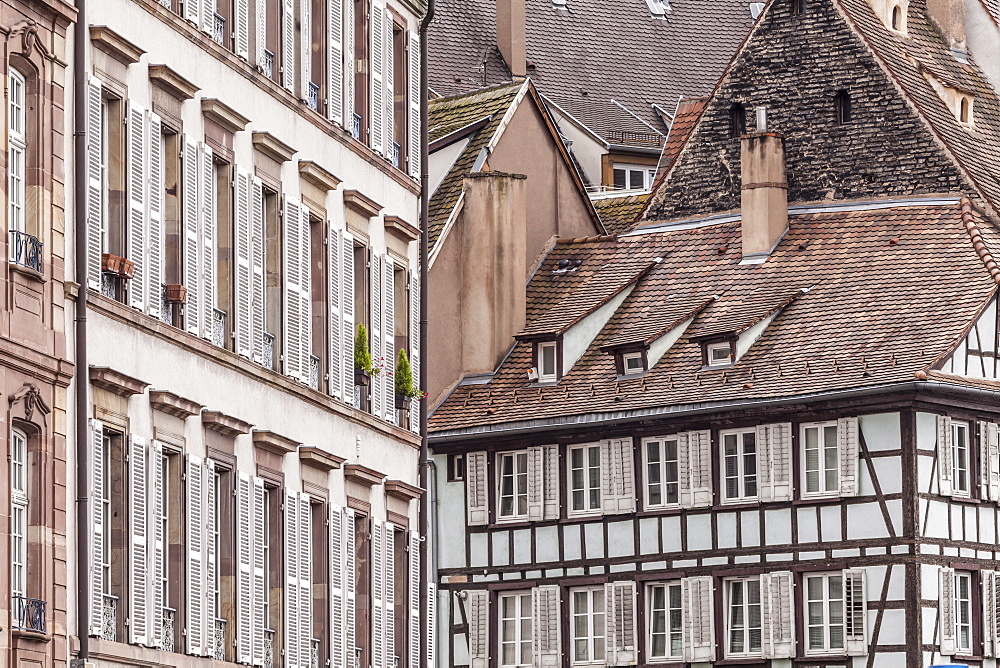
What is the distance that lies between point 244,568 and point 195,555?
169 centimetres

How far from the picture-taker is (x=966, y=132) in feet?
189

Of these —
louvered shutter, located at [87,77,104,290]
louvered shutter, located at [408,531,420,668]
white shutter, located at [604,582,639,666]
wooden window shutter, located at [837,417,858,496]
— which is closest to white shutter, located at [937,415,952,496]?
wooden window shutter, located at [837,417,858,496]

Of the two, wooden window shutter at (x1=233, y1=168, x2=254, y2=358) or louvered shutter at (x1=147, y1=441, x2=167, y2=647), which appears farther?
wooden window shutter at (x1=233, y1=168, x2=254, y2=358)

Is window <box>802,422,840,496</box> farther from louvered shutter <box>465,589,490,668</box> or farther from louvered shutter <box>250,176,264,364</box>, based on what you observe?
louvered shutter <box>250,176,264,364</box>

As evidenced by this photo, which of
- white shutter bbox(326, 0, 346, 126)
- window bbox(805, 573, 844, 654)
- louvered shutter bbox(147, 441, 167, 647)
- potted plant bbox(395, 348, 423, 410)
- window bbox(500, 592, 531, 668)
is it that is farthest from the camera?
window bbox(500, 592, 531, 668)

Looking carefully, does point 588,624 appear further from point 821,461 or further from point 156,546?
point 156,546

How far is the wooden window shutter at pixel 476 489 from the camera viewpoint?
178ft

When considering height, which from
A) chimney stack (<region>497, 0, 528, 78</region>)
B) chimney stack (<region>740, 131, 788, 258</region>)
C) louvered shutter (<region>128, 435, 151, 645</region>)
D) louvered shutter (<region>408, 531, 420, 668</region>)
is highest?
chimney stack (<region>497, 0, 528, 78</region>)

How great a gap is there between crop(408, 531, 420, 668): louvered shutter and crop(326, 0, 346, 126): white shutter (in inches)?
218

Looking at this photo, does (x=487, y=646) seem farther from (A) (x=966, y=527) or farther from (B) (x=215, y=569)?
(B) (x=215, y=569)

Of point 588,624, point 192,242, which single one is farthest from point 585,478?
point 192,242

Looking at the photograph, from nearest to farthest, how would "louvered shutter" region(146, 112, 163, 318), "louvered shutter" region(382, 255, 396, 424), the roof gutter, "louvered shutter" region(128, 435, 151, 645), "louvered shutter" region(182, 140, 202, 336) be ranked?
Result: "louvered shutter" region(128, 435, 151, 645) < "louvered shutter" region(146, 112, 163, 318) < "louvered shutter" region(182, 140, 202, 336) < "louvered shutter" region(382, 255, 396, 424) < the roof gutter

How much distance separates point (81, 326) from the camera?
28.0 m

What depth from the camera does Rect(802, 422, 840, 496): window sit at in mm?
50688
